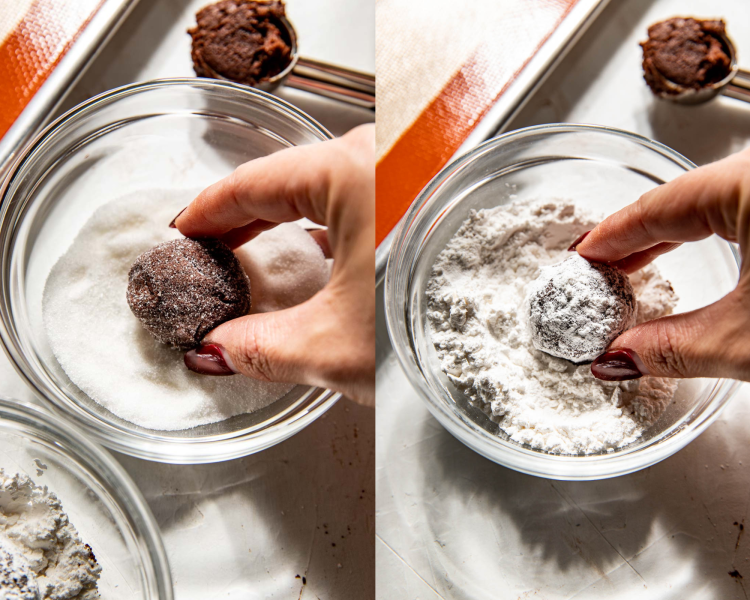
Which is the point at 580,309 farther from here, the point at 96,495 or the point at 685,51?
the point at 96,495

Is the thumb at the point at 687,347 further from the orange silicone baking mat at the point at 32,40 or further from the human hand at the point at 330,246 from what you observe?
the orange silicone baking mat at the point at 32,40

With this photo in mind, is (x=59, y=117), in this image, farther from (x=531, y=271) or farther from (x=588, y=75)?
(x=588, y=75)

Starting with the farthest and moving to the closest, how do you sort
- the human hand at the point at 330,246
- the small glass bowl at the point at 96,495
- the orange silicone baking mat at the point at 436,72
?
the orange silicone baking mat at the point at 436,72, the small glass bowl at the point at 96,495, the human hand at the point at 330,246

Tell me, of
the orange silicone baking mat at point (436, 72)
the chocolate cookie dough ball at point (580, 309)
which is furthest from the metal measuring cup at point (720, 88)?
the chocolate cookie dough ball at point (580, 309)

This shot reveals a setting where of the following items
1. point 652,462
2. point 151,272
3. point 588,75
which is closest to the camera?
point 151,272

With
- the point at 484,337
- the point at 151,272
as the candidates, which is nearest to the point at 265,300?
the point at 151,272

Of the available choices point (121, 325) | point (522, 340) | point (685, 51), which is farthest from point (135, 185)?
point (685, 51)

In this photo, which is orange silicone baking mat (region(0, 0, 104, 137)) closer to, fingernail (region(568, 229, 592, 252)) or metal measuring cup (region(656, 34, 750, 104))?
fingernail (region(568, 229, 592, 252))
